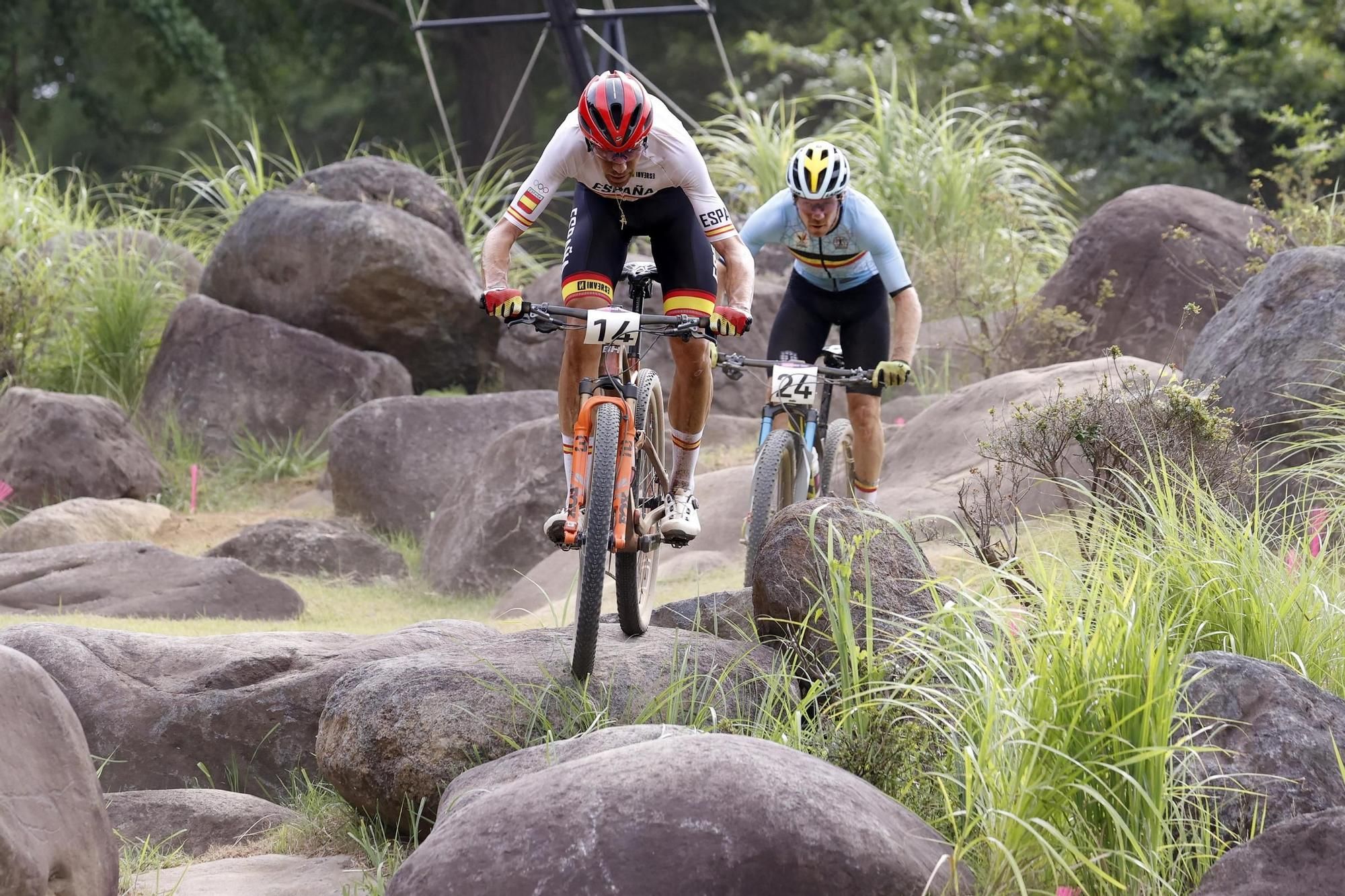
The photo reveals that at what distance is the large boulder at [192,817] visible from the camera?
5.68 metres

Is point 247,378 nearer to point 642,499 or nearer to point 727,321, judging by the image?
point 642,499

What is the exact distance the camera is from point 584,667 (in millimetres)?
5480

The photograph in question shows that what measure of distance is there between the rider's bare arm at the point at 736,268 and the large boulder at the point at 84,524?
6.44 m

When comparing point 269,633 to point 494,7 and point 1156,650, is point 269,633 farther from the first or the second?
point 494,7

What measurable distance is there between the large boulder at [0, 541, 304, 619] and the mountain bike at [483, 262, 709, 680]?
4125 mm

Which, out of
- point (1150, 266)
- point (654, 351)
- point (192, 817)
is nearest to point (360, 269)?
point (654, 351)

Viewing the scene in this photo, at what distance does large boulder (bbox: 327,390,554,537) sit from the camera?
40.5ft

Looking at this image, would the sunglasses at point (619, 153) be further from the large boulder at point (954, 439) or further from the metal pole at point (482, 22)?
the metal pole at point (482, 22)

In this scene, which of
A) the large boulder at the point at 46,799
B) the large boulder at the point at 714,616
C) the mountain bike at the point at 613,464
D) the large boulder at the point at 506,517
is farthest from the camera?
the large boulder at the point at 506,517

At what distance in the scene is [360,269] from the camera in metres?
14.2

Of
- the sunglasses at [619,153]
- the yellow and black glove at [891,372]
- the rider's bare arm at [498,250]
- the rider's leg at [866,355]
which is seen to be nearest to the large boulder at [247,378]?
the rider's leg at [866,355]

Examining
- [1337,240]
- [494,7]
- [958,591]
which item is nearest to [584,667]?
[958,591]

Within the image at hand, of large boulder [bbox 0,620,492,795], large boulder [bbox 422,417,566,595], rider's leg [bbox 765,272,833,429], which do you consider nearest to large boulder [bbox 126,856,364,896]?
large boulder [bbox 0,620,492,795]

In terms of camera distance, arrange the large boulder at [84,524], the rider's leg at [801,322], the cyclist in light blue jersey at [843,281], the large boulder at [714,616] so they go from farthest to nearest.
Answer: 1. the large boulder at [84,524]
2. the rider's leg at [801,322]
3. the cyclist in light blue jersey at [843,281]
4. the large boulder at [714,616]
